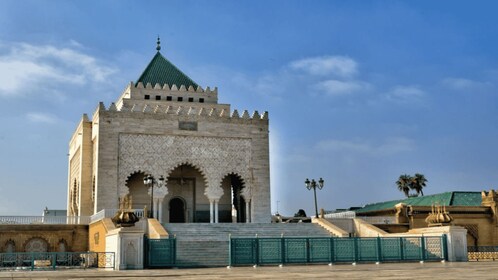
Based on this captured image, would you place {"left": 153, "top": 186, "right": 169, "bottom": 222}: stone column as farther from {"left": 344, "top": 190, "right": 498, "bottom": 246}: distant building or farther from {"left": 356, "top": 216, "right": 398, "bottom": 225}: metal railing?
{"left": 356, "top": 216, "right": 398, "bottom": 225}: metal railing

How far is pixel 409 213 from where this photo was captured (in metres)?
30.9

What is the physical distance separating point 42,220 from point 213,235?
8.46 meters

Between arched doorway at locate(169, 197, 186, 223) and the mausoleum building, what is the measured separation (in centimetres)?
6

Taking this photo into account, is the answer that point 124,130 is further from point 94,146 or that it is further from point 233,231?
point 233,231

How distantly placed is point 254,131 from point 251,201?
4130 mm

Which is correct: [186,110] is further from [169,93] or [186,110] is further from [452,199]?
[452,199]

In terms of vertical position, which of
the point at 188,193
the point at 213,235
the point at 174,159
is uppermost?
the point at 174,159

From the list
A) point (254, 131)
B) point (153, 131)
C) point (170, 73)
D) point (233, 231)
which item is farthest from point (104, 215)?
point (170, 73)

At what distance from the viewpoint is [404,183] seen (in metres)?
54.9

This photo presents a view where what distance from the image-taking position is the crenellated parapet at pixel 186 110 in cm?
3414

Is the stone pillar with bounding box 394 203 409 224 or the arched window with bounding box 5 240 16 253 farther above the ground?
the stone pillar with bounding box 394 203 409 224

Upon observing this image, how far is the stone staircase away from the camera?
21719 mm

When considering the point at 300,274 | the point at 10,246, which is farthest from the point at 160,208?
the point at 300,274


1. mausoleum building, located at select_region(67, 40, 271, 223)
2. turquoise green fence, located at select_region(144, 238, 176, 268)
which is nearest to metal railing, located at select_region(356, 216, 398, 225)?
mausoleum building, located at select_region(67, 40, 271, 223)
